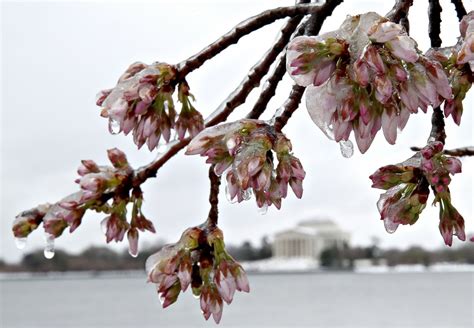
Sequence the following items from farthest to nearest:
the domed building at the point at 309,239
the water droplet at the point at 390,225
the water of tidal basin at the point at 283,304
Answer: the domed building at the point at 309,239 → the water of tidal basin at the point at 283,304 → the water droplet at the point at 390,225

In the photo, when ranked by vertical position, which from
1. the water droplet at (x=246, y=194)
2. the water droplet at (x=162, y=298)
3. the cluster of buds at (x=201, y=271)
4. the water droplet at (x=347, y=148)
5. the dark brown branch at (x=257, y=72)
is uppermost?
the dark brown branch at (x=257, y=72)

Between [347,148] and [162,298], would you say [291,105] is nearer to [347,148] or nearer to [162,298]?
[347,148]

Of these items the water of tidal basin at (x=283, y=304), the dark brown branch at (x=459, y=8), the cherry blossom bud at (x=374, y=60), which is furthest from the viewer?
the water of tidal basin at (x=283, y=304)

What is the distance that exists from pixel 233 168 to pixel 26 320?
38.2 meters

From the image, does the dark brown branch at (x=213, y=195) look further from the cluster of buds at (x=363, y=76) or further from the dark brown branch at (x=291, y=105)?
the cluster of buds at (x=363, y=76)

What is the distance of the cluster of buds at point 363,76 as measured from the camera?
1.84ft

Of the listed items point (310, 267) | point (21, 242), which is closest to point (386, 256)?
point (310, 267)

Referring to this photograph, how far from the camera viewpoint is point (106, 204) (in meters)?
1.02

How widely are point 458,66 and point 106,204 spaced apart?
529 millimetres

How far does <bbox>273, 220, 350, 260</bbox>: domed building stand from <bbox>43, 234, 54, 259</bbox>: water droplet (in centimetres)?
5703

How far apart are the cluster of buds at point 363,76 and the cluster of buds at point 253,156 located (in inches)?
3.0

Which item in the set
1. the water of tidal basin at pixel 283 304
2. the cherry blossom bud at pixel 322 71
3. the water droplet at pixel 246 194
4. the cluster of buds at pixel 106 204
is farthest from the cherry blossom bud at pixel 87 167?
the water of tidal basin at pixel 283 304

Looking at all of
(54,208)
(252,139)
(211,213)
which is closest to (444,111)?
(252,139)

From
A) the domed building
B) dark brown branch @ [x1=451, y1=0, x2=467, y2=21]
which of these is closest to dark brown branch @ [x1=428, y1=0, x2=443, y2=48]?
dark brown branch @ [x1=451, y1=0, x2=467, y2=21]
